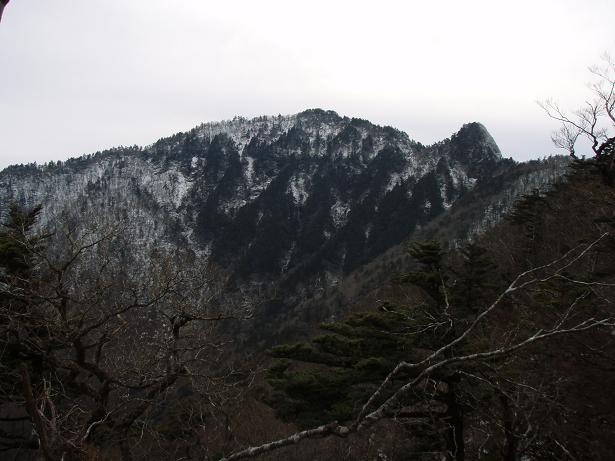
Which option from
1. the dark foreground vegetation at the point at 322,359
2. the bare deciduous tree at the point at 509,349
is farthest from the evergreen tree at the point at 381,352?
the bare deciduous tree at the point at 509,349

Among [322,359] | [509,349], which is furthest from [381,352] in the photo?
[509,349]

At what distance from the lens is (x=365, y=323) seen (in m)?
14.6

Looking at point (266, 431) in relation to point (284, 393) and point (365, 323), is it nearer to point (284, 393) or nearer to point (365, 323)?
point (284, 393)

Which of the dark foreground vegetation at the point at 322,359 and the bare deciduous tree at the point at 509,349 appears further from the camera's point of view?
the dark foreground vegetation at the point at 322,359

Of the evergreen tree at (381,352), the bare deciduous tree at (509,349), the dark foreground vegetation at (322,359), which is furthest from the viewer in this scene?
the evergreen tree at (381,352)

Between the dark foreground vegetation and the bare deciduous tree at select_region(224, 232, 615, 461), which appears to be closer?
the bare deciduous tree at select_region(224, 232, 615, 461)

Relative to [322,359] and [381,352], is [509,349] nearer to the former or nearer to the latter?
[381,352]

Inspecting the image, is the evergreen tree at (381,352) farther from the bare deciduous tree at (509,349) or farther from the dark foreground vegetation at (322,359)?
the bare deciduous tree at (509,349)

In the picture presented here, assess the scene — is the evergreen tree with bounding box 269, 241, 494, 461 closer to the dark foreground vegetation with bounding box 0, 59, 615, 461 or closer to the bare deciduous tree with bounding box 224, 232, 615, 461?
the dark foreground vegetation with bounding box 0, 59, 615, 461

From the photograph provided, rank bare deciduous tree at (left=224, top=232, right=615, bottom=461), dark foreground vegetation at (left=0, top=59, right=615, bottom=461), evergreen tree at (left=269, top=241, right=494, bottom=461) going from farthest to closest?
evergreen tree at (left=269, top=241, right=494, bottom=461)
dark foreground vegetation at (left=0, top=59, right=615, bottom=461)
bare deciduous tree at (left=224, top=232, right=615, bottom=461)

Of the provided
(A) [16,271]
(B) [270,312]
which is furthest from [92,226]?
(B) [270,312]

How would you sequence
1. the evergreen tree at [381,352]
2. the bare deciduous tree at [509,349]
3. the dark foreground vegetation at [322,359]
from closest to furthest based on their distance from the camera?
the bare deciduous tree at [509,349], the dark foreground vegetation at [322,359], the evergreen tree at [381,352]

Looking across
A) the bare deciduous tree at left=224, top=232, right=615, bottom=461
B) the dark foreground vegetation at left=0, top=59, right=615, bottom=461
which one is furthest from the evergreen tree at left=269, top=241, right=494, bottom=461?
the bare deciduous tree at left=224, top=232, right=615, bottom=461

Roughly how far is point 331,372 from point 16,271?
411 inches
